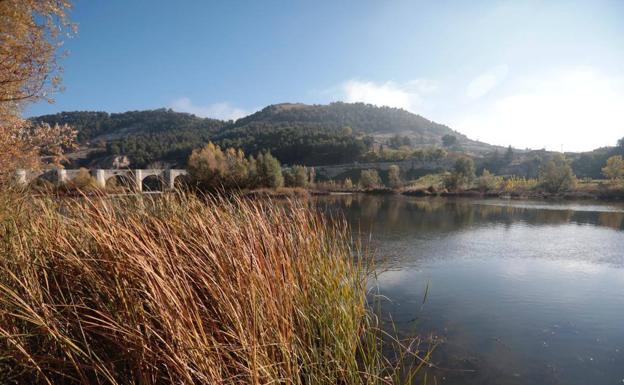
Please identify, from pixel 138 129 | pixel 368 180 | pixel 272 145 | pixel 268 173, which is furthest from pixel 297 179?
pixel 138 129

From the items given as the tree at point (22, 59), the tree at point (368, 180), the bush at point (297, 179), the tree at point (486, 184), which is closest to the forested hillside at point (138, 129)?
the bush at point (297, 179)

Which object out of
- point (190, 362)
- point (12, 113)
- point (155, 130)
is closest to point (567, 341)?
point (190, 362)

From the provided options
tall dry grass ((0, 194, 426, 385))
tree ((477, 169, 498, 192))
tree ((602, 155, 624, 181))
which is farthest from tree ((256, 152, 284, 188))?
tree ((602, 155, 624, 181))

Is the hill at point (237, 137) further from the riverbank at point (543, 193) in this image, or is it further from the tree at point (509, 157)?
the riverbank at point (543, 193)

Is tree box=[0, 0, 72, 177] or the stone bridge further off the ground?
tree box=[0, 0, 72, 177]

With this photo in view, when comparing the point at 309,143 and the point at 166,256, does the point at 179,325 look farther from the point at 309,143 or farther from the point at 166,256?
the point at 309,143

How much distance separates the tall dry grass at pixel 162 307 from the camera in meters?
2.23

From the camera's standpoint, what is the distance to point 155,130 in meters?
166

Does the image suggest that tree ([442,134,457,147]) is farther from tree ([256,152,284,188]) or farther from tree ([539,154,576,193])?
tree ([256,152,284,188])

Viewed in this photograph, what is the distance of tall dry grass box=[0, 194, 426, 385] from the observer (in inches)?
87.9

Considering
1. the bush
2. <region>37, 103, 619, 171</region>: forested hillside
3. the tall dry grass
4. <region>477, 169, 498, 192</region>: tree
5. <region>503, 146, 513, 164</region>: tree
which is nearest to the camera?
the tall dry grass

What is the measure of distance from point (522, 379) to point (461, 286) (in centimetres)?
441

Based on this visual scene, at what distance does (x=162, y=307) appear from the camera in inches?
87.6

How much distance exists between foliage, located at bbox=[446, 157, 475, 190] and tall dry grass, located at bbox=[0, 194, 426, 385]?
5671cm
